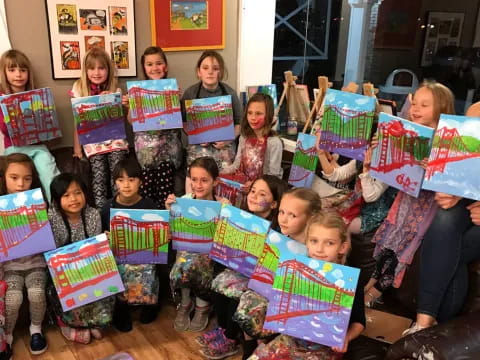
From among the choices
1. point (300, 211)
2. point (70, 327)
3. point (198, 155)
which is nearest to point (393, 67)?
point (198, 155)

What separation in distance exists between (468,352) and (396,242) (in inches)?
26.3

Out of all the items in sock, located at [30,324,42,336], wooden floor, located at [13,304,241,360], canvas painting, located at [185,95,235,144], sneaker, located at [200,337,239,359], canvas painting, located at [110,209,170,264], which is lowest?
wooden floor, located at [13,304,241,360]

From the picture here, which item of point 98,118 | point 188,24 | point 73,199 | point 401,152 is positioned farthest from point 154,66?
point 401,152

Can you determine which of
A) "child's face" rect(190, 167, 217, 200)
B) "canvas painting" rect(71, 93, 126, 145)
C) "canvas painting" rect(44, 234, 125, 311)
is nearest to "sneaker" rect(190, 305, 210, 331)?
"canvas painting" rect(44, 234, 125, 311)

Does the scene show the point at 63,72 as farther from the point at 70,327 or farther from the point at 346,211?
the point at 346,211

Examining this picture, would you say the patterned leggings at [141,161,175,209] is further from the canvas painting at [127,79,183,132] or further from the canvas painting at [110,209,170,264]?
the canvas painting at [110,209,170,264]

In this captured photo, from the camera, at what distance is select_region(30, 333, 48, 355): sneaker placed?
207 centimetres

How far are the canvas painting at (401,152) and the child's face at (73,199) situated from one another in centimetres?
134

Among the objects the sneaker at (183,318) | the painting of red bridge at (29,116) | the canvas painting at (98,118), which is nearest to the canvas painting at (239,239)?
the sneaker at (183,318)

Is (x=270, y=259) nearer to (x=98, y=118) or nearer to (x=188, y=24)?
(x=98, y=118)

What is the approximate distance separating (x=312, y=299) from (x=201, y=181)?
89 cm

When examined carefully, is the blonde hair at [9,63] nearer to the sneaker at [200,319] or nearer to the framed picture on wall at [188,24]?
the framed picture on wall at [188,24]

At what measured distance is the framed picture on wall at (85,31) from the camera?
2.82 metres

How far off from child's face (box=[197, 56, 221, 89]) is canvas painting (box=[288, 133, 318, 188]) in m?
0.66
